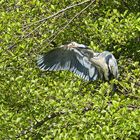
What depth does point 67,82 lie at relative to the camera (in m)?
2.79

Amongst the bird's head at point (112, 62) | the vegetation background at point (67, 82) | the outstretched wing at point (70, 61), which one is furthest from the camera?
the outstretched wing at point (70, 61)

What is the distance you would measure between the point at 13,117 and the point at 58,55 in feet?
1.76

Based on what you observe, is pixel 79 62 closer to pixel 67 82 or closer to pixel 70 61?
pixel 70 61

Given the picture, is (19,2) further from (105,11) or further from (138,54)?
(138,54)

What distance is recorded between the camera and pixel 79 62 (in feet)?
9.89

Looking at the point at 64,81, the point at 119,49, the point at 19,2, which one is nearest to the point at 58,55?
the point at 64,81

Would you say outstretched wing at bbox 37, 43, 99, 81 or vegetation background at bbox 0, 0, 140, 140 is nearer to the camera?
vegetation background at bbox 0, 0, 140, 140

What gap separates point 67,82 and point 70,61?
0.29m

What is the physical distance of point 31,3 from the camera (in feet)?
10.9

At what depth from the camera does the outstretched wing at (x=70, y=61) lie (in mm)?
2930

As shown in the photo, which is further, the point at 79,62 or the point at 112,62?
the point at 79,62

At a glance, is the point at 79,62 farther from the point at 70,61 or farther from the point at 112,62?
the point at 112,62

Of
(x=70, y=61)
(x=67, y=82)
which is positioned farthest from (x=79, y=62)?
(x=67, y=82)

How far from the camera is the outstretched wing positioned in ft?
9.61
